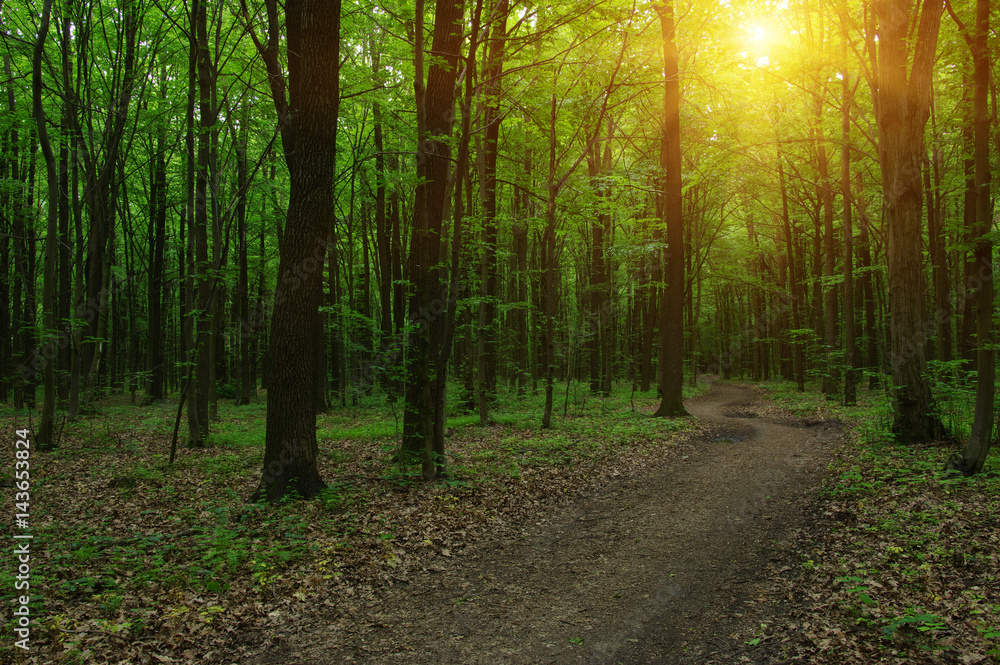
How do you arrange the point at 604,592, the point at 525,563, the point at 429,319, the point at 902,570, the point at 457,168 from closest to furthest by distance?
the point at 902,570, the point at 604,592, the point at 525,563, the point at 429,319, the point at 457,168

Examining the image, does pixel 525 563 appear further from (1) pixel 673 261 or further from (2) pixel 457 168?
(1) pixel 673 261

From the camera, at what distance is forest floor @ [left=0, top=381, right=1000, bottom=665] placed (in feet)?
12.5

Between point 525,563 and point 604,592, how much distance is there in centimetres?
105

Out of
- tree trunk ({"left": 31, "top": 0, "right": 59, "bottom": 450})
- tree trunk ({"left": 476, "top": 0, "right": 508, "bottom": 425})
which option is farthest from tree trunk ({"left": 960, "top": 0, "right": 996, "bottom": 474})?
tree trunk ({"left": 31, "top": 0, "right": 59, "bottom": 450})

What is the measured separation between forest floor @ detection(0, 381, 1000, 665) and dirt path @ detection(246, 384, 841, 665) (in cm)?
2

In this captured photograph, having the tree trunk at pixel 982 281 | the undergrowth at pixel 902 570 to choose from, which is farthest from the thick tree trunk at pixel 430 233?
the tree trunk at pixel 982 281

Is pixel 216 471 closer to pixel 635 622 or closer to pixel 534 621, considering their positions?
pixel 534 621

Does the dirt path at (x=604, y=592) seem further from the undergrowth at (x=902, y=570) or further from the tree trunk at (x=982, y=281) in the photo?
the tree trunk at (x=982, y=281)

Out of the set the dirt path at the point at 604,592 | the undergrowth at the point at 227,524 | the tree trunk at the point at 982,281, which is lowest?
the dirt path at the point at 604,592

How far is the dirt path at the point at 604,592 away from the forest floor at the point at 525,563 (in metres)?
0.02

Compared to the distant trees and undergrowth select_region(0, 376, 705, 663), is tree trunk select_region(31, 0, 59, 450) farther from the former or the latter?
undergrowth select_region(0, 376, 705, 663)

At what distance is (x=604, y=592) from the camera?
4777 mm

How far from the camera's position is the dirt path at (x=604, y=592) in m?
3.89

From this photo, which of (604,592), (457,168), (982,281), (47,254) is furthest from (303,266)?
(982,281)
